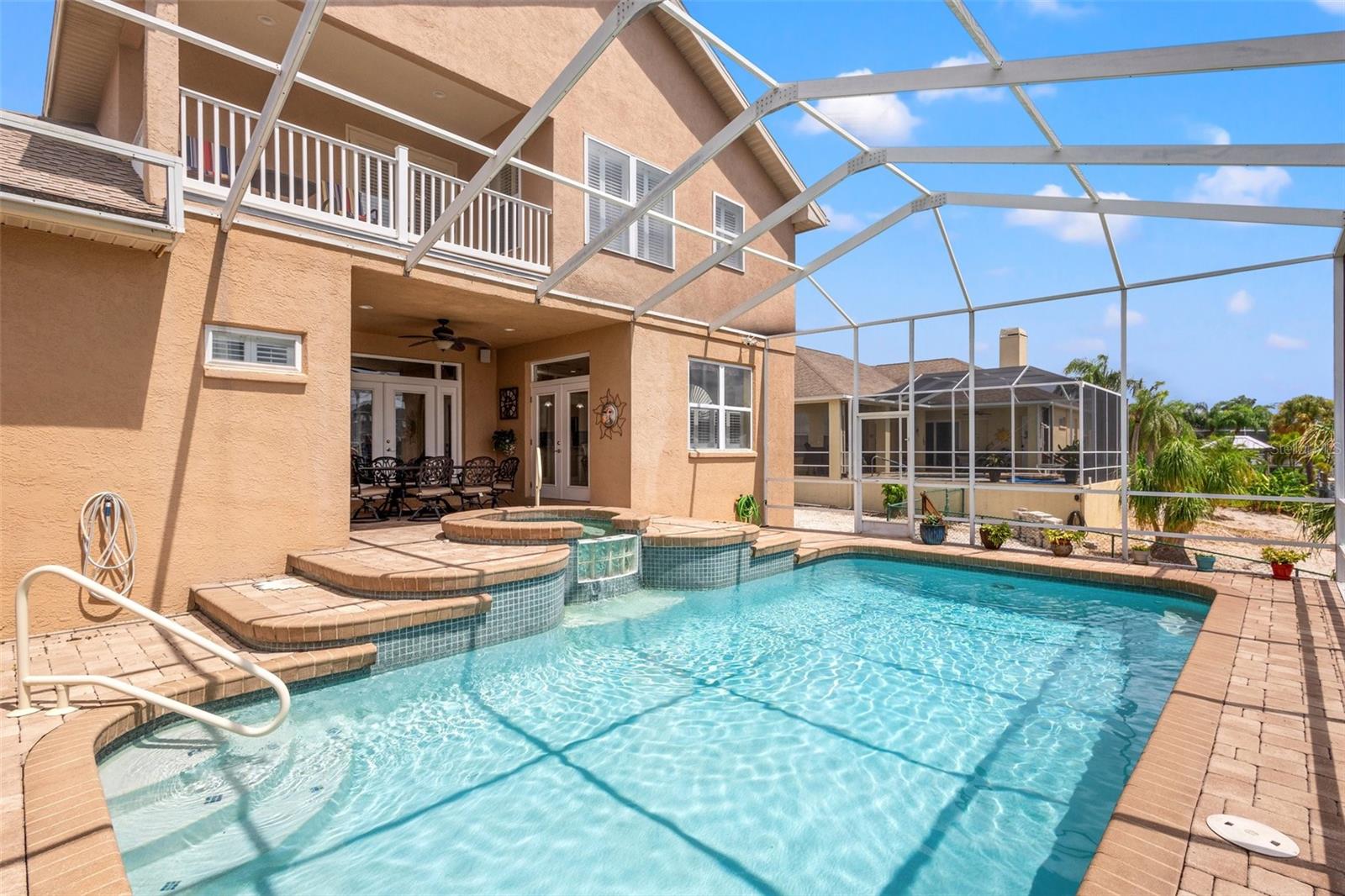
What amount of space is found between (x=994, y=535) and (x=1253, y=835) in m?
7.91

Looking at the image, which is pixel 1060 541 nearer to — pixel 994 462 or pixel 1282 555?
pixel 1282 555

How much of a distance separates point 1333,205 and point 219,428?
1136cm

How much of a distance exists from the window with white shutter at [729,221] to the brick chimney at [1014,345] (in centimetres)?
1554

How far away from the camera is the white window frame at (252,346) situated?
6.26 meters

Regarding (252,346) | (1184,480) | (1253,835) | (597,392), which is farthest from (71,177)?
(1184,480)

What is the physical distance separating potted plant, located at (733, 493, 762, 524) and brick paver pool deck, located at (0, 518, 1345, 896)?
611cm

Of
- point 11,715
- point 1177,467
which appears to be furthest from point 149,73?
point 1177,467

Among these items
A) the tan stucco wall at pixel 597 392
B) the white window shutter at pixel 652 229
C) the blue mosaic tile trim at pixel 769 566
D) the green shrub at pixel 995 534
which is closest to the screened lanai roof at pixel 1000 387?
the green shrub at pixel 995 534

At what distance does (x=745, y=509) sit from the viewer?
39.8ft

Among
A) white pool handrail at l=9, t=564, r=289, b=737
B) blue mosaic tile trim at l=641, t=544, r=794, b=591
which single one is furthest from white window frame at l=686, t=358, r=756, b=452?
white pool handrail at l=9, t=564, r=289, b=737

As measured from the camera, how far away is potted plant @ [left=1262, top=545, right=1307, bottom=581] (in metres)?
8.02

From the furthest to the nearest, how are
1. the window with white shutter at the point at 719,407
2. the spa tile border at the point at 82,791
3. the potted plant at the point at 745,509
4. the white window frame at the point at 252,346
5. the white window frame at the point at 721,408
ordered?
the potted plant at the point at 745,509, the window with white shutter at the point at 719,407, the white window frame at the point at 721,408, the white window frame at the point at 252,346, the spa tile border at the point at 82,791

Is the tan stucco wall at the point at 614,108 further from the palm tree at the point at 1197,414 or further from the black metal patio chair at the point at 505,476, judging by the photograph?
the palm tree at the point at 1197,414

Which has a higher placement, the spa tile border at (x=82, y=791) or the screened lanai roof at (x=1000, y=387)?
the screened lanai roof at (x=1000, y=387)
